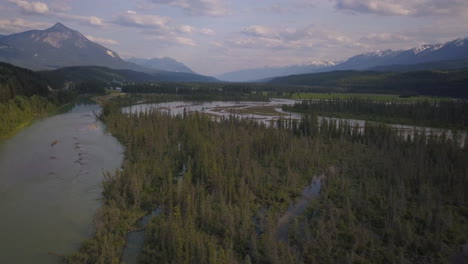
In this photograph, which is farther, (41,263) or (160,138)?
(160,138)

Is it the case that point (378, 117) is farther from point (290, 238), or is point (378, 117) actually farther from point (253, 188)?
point (290, 238)

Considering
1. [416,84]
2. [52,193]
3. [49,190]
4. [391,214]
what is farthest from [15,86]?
[416,84]

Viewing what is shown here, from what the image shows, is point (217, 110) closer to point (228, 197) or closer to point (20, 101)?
point (20, 101)

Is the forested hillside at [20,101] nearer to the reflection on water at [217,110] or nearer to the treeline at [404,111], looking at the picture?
the reflection on water at [217,110]

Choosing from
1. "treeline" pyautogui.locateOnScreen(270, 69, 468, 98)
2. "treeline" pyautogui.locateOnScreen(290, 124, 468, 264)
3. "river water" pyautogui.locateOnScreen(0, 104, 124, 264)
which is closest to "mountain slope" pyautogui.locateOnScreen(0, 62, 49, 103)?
"river water" pyautogui.locateOnScreen(0, 104, 124, 264)

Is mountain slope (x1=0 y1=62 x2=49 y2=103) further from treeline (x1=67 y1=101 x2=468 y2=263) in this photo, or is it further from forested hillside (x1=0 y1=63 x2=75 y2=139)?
treeline (x1=67 y1=101 x2=468 y2=263)

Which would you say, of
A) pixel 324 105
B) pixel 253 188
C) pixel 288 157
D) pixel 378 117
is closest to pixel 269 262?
pixel 253 188

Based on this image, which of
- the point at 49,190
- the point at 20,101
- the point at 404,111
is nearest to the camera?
the point at 49,190

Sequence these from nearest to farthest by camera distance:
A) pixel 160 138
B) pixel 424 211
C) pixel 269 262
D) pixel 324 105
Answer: pixel 269 262 < pixel 424 211 < pixel 160 138 < pixel 324 105
